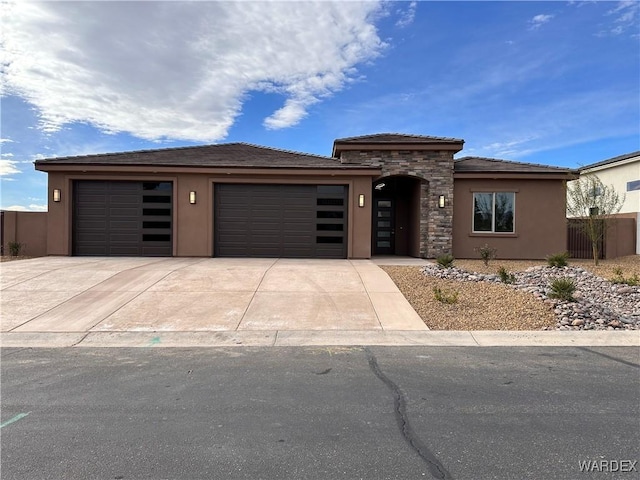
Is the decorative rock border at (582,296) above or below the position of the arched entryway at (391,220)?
below

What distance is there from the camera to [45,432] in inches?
150

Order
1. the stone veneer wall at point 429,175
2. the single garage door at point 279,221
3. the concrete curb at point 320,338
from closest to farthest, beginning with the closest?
the concrete curb at point 320,338
the single garage door at point 279,221
the stone veneer wall at point 429,175

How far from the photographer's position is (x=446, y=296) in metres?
9.05

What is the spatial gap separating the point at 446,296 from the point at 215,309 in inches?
184

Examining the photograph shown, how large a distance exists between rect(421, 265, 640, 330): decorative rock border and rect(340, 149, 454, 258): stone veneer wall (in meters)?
4.18

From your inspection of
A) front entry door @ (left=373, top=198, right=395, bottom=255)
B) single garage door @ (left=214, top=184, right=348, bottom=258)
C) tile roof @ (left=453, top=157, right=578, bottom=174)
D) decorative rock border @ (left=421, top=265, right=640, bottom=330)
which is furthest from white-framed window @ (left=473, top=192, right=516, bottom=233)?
single garage door @ (left=214, top=184, right=348, bottom=258)

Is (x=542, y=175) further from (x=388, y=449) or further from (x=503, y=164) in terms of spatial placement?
(x=388, y=449)

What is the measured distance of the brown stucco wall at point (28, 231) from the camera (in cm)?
1591

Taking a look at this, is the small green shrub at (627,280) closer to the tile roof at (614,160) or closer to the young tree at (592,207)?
the young tree at (592,207)

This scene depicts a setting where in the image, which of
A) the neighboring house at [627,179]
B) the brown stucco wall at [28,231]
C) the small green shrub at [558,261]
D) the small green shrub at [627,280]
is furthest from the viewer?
the neighboring house at [627,179]

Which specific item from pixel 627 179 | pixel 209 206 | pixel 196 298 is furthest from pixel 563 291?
pixel 627 179

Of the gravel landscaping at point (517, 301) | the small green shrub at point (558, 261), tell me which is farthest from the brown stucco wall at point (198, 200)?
the small green shrub at point (558, 261)

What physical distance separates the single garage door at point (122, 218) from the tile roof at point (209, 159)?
0.82 metres

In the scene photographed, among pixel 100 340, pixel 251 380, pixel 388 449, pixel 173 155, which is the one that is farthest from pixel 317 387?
pixel 173 155
